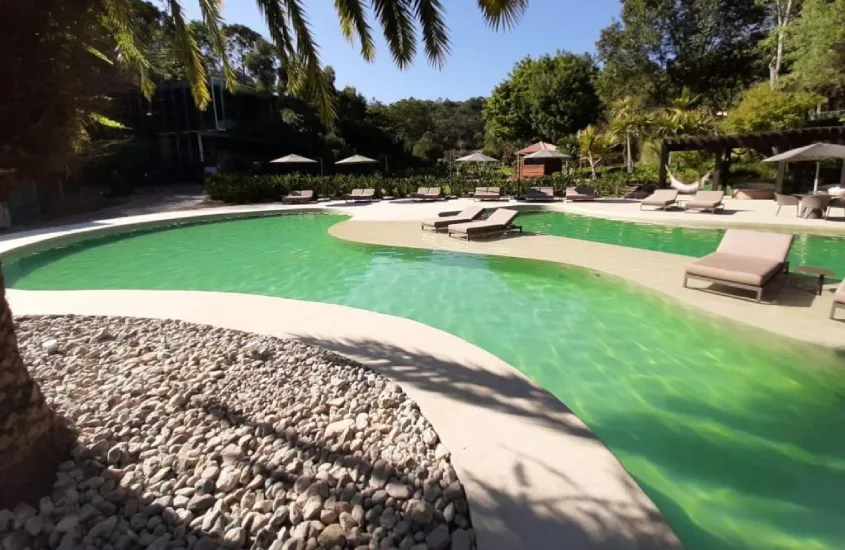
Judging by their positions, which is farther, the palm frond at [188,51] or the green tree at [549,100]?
the green tree at [549,100]

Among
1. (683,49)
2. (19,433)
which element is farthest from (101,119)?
(683,49)

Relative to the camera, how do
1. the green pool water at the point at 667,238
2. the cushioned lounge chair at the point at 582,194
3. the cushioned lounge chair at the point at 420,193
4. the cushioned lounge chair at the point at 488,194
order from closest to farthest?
the green pool water at the point at 667,238, the cushioned lounge chair at the point at 582,194, the cushioned lounge chair at the point at 488,194, the cushioned lounge chair at the point at 420,193

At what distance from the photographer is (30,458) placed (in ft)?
8.88

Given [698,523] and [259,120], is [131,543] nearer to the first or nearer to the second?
[698,523]

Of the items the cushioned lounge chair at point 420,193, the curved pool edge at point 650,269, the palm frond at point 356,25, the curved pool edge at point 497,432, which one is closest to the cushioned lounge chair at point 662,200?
the curved pool edge at point 650,269

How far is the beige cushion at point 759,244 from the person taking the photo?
7.05m

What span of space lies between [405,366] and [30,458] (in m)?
2.71

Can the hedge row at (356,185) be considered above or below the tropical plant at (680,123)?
below

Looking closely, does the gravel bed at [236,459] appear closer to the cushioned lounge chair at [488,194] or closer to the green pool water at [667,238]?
the green pool water at [667,238]

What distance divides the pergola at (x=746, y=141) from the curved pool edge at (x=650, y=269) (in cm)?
1212

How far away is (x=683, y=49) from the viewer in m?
36.9

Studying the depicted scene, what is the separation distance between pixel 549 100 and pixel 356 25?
37632 mm

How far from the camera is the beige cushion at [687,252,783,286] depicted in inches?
254

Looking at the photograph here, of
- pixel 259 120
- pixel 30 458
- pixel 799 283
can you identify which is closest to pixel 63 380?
pixel 30 458
